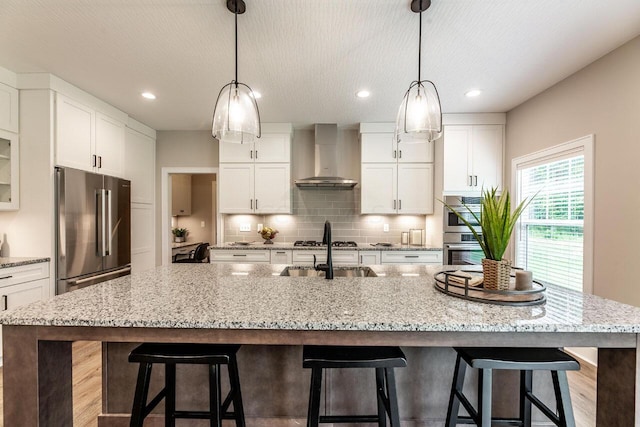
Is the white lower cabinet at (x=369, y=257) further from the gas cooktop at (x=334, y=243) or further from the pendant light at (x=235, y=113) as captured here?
the pendant light at (x=235, y=113)

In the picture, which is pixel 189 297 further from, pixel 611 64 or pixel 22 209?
pixel 611 64

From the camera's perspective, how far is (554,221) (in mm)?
3051

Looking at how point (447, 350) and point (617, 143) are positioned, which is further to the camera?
point (617, 143)

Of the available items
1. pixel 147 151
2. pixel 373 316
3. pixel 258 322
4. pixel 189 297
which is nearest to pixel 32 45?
pixel 147 151

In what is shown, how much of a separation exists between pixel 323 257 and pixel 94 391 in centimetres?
256

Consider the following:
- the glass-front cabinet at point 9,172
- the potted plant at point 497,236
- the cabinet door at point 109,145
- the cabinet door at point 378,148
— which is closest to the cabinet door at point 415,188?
the cabinet door at point 378,148

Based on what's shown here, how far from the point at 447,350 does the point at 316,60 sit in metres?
2.32

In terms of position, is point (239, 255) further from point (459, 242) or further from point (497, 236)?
point (497, 236)

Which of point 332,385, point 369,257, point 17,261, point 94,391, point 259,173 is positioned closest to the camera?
point 332,385

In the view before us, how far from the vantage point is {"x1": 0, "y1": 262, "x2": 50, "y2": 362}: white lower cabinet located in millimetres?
2404

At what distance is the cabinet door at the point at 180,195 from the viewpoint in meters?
5.54

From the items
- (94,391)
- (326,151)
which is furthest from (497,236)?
(326,151)

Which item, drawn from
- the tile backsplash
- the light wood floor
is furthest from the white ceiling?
the light wood floor

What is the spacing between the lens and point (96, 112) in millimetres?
3346
